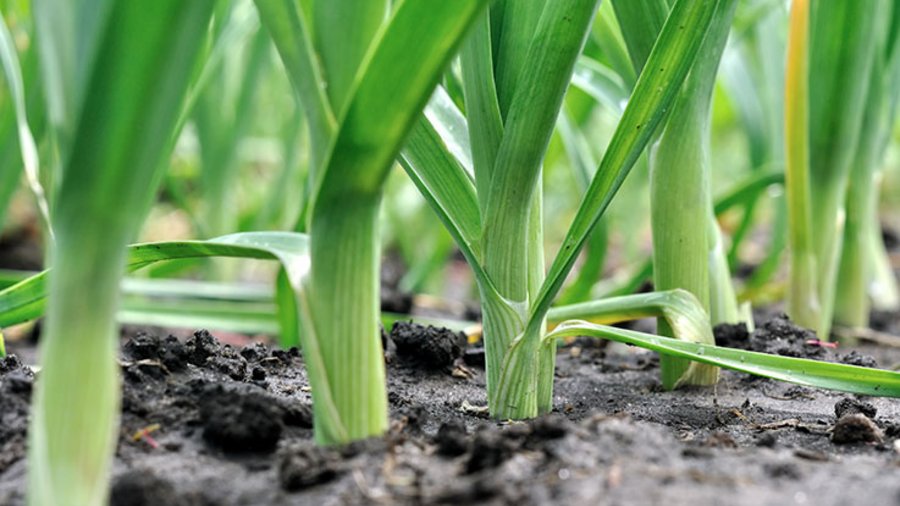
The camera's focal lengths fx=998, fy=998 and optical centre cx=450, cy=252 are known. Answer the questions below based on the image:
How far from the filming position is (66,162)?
1.86ft

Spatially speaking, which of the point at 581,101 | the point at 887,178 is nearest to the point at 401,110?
the point at 581,101

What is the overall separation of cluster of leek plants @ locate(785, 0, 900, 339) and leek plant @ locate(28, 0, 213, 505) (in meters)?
0.96

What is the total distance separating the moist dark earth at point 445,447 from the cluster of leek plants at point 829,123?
0.37 metres

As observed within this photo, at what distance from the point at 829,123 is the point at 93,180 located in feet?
3.65

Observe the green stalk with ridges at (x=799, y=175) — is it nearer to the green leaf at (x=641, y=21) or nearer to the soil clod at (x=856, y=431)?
the green leaf at (x=641, y=21)

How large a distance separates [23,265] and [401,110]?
7.64 feet

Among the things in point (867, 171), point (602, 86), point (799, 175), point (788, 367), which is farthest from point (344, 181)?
point (867, 171)

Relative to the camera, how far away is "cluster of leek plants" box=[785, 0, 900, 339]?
4.28 feet

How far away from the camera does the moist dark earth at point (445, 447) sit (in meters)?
0.65

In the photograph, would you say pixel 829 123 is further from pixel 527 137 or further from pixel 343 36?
pixel 343 36

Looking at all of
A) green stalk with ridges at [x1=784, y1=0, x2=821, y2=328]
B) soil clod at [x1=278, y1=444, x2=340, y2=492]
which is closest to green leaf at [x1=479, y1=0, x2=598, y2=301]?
soil clod at [x1=278, y1=444, x2=340, y2=492]

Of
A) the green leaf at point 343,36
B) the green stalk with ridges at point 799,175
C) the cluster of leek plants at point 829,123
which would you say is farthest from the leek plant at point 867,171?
the green leaf at point 343,36

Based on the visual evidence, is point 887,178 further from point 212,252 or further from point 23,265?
point 212,252

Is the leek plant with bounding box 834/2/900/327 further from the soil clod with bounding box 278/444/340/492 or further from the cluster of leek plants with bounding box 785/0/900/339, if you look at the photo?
the soil clod with bounding box 278/444/340/492
